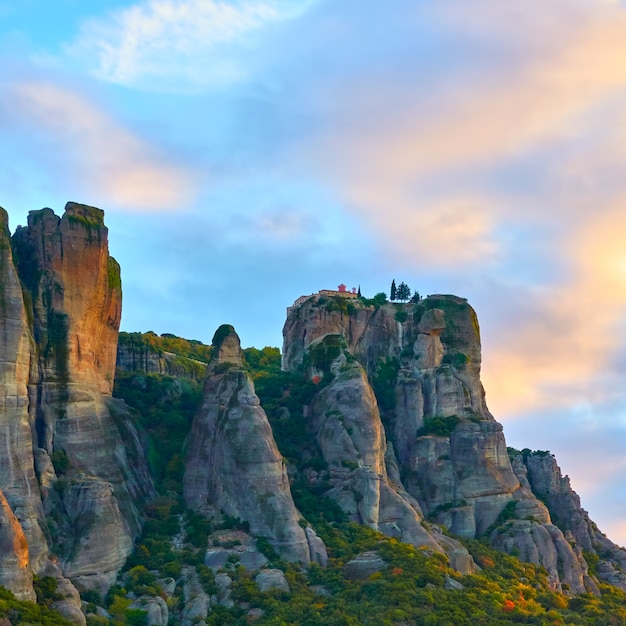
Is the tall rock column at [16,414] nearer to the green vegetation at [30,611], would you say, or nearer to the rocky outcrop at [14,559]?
the rocky outcrop at [14,559]

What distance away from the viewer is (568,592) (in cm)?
8581

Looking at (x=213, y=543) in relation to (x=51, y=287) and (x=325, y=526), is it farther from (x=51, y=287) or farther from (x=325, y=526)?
(x=51, y=287)

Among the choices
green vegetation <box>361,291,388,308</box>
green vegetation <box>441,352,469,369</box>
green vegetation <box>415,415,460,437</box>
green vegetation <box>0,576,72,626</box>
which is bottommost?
green vegetation <box>0,576,72,626</box>

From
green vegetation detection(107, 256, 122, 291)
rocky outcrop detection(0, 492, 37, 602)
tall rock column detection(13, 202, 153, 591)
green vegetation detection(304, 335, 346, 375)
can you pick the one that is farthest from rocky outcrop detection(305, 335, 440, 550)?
rocky outcrop detection(0, 492, 37, 602)

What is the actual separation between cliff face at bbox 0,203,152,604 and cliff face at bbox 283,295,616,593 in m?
19.8

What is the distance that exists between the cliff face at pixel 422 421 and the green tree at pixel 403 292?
13.6 m

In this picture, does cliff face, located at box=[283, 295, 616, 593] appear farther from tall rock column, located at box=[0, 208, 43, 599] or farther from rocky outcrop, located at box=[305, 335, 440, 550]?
tall rock column, located at box=[0, 208, 43, 599]

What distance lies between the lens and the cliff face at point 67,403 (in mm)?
64000

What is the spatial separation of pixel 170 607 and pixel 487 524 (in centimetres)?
3799

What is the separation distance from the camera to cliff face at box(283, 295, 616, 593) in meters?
86.3

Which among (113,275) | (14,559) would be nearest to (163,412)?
(113,275)

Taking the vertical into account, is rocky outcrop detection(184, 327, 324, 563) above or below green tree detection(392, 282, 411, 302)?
below

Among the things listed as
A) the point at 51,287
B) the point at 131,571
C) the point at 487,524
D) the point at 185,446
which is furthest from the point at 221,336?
the point at 487,524

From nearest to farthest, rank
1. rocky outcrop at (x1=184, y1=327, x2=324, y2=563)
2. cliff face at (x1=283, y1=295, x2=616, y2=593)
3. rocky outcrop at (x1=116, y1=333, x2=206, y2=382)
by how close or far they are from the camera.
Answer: rocky outcrop at (x1=184, y1=327, x2=324, y2=563), cliff face at (x1=283, y1=295, x2=616, y2=593), rocky outcrop at (x1=116, y1=333, x2=206, y2=382)
